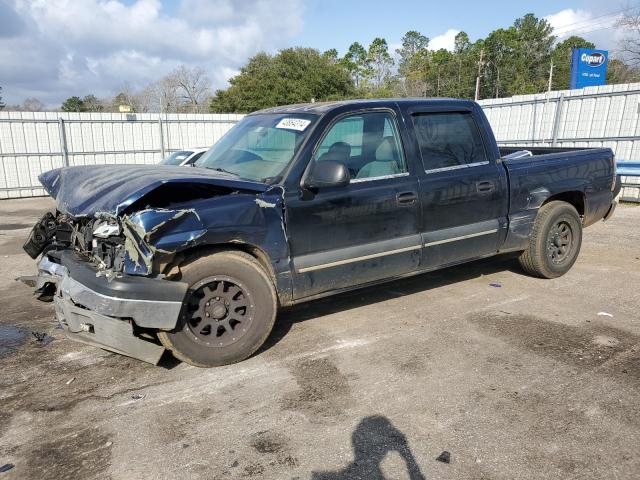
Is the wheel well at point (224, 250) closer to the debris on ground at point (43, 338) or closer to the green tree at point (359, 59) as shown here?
the debris on ground at point (43, 338)

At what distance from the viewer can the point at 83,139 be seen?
1639cm

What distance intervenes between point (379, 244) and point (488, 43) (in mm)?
65434

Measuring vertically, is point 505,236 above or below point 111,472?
above

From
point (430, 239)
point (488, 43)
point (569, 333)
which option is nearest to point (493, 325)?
point (569, 333)

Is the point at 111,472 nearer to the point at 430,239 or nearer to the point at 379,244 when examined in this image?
the point at 379,244

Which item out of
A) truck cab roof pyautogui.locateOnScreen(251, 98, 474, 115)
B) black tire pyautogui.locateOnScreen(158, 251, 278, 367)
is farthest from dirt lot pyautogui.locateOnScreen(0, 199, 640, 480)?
truck cab roof pyautogui.locateOnScreen(251, 98, 474, 115)

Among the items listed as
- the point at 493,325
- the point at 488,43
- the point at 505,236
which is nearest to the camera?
the point at 493,325

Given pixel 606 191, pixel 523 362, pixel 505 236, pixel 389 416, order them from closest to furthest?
pixel 389 416
pixel 523 362
pixel 505 236
pixel 606 191

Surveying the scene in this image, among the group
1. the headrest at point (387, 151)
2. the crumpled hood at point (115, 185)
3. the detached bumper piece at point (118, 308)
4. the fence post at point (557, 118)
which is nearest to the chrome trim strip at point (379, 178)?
the headrest at point (387, 151)

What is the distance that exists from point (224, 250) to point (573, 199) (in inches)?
168

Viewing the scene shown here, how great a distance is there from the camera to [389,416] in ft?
9.95

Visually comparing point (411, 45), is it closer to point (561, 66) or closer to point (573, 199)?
point (561, 66)

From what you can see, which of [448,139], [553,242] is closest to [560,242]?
[553,242]

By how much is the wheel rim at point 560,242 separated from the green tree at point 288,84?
3491 cm
